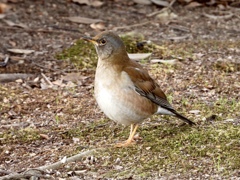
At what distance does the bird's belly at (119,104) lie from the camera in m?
6.94

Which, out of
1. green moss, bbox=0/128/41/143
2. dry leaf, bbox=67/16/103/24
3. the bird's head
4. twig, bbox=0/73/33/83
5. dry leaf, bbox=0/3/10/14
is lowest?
green moss, bbox=0/128/41/143

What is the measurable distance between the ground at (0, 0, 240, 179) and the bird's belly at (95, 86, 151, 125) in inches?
12.4

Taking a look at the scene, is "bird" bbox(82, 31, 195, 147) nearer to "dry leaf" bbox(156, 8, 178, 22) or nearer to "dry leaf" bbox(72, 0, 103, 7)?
"dry leaf" bbox(156, 8, 178, 22)

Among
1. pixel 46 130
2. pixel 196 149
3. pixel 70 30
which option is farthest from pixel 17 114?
pixel 70 30

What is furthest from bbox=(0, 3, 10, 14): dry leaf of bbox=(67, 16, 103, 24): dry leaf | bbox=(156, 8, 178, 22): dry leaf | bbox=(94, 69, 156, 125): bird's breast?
bbox=(94, 69, 156, 125): bird's breast

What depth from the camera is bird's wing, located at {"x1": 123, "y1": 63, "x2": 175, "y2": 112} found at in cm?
723

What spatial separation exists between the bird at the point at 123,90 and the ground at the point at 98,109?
28 centimetres

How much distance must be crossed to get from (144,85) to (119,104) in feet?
1.61

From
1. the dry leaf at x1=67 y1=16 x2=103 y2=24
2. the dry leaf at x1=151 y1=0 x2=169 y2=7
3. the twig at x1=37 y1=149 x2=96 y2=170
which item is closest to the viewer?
the twig at x1=37 y1=149 x2=96 y2=170

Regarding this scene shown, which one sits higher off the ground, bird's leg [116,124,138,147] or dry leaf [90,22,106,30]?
dry leaf [90,22,106,30]

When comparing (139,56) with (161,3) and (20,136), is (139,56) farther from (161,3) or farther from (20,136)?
(161,3)

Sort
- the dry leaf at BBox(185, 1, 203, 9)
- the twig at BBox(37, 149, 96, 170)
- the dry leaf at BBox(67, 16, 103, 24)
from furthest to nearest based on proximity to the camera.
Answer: the dry leaf at BBox(185, 1, 203, 9)
the dry leaf at BBox(67, 16, 103, 24)
the twig at BBox(37, 149, 96, 170)

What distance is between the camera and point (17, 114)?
851cm

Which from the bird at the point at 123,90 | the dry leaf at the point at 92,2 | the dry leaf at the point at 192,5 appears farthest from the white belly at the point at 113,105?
the dry leaf at the point at 192,5
